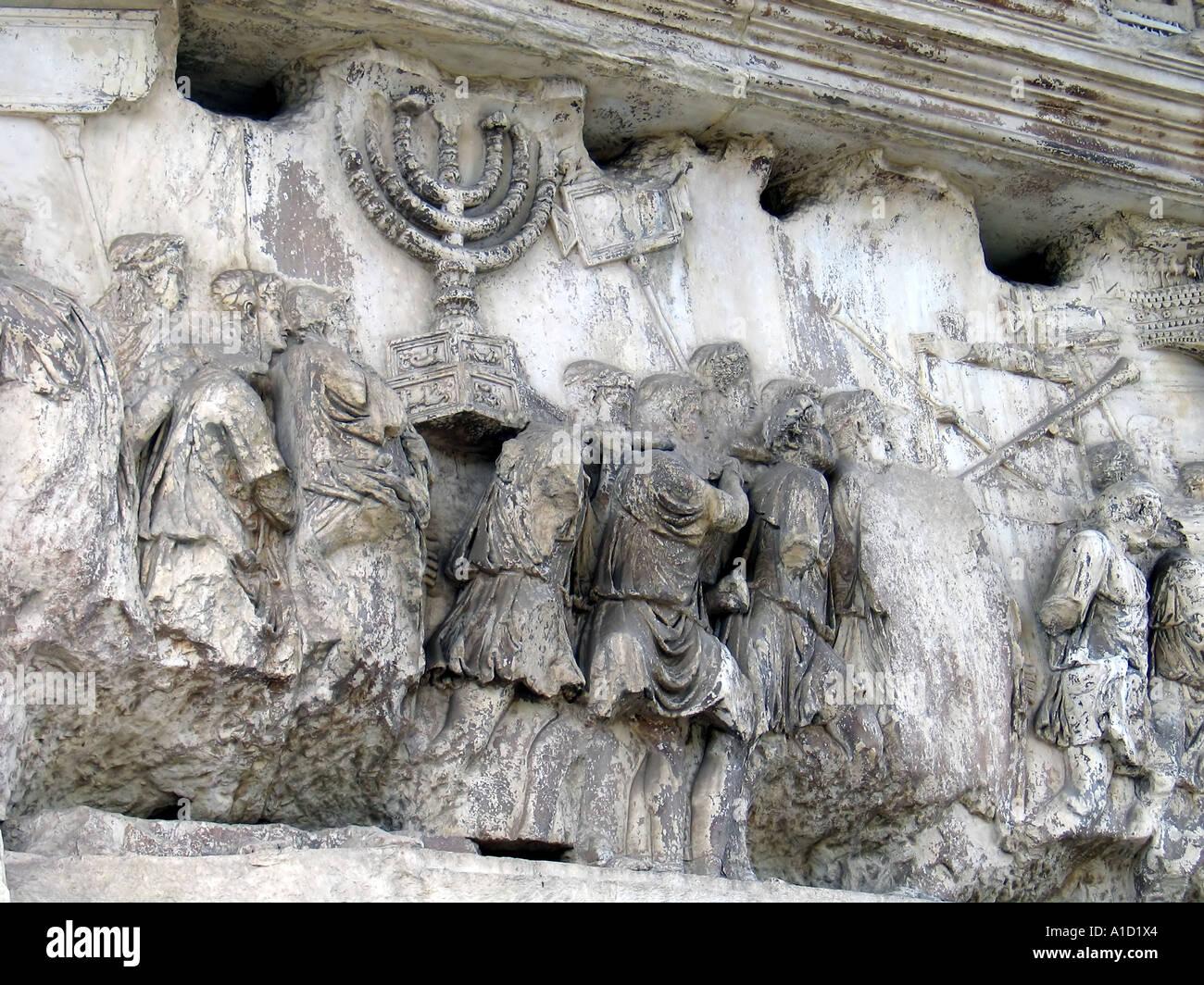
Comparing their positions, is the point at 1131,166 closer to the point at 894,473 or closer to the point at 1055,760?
the point at 894,473

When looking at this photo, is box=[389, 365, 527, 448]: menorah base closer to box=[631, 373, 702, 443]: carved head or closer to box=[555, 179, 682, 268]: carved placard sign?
box=[631, 373, 702, 443]: carved head

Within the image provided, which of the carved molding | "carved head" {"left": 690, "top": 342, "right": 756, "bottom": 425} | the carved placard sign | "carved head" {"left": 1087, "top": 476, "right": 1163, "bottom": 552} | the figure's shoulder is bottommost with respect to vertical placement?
the figure's shoulder

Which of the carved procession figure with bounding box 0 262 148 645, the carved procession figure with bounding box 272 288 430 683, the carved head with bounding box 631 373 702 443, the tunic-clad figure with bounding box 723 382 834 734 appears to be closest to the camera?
the carved procession figure with bounding box 0 262 148 645

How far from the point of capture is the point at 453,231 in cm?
786

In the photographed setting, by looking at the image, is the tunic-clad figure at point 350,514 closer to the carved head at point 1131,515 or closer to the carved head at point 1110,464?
the carved head at point 1131,515

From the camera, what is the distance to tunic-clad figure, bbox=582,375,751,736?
7.38 metres

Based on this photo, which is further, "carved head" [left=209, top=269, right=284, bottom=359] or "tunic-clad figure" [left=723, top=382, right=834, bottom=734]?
"tunic-clad figure" [left=723, top=382, right=834, bottom=734]

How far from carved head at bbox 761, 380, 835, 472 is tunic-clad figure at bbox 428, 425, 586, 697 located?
0.99m

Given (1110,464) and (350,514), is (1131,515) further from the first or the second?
(350,514)

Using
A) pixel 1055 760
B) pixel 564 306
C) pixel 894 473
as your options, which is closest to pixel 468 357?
pixel 564 306

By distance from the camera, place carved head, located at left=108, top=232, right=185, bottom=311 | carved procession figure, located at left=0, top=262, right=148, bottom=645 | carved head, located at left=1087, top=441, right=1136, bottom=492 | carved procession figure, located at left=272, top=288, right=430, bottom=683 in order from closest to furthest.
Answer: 1. carved procession figure, located at left=0, top=262, right=148, bottom=645
2. carved procession figure, located at left=272, top=288, right=430, bottom=683
3. carved head, located at left=108, top=232, right=185, bottom=311
4. carved head, located at left=1087, top=441, right=1136, bottom=492

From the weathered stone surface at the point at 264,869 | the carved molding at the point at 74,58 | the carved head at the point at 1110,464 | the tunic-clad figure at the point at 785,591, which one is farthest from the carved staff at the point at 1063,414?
the carved molding at the point at 74,58

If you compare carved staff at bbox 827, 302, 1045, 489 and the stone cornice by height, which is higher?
the stone cornice

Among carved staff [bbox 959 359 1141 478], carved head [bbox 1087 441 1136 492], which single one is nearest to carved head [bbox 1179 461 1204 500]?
carved head [bbox 1087 441 1136 492]
